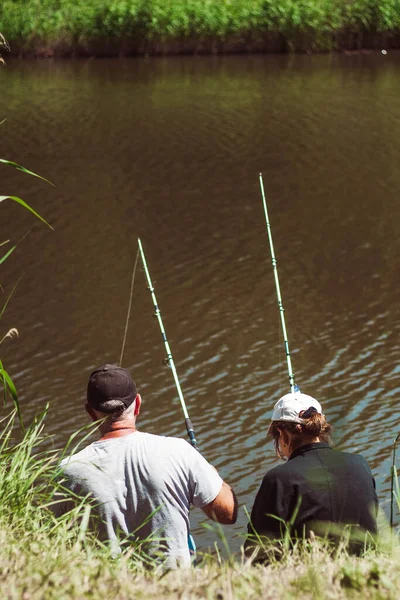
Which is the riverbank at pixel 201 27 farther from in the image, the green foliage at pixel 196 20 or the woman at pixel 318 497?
the woman at pixel 318 497

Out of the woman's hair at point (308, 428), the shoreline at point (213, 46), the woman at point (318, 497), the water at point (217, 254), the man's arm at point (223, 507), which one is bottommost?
the water at point (217, 254)

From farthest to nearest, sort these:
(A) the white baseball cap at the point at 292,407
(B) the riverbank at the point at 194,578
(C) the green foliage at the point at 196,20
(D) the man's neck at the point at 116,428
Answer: (C) the green foliage at the point at 196,20
(A) the white baseball cap at the point at 292,407
(D) the man's neck at the point at 116,428
(B) the riverbank at the point at 194,578

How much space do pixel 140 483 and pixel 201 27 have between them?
2013 centimetres

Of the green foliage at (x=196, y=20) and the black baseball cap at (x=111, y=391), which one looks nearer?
the black baseball cap at (x=111, y=391)

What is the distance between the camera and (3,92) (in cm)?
1795

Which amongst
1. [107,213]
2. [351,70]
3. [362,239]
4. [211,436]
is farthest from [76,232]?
[351,70]

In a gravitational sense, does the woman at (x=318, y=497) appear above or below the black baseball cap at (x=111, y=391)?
below

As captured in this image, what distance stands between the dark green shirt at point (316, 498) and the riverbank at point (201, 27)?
19907 millimetres

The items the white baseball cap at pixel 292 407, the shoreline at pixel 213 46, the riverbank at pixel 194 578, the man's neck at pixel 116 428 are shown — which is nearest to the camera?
the riverbank at pixel 194 578

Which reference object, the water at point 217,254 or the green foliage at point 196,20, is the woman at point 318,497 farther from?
the green foliage at point 196,20

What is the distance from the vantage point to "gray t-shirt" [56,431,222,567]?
9.52 ft

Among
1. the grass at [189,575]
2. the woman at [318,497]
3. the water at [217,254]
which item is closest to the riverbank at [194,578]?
the grass at [189,575]

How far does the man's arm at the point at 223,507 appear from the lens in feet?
9.80

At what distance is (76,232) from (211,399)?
4306mm
